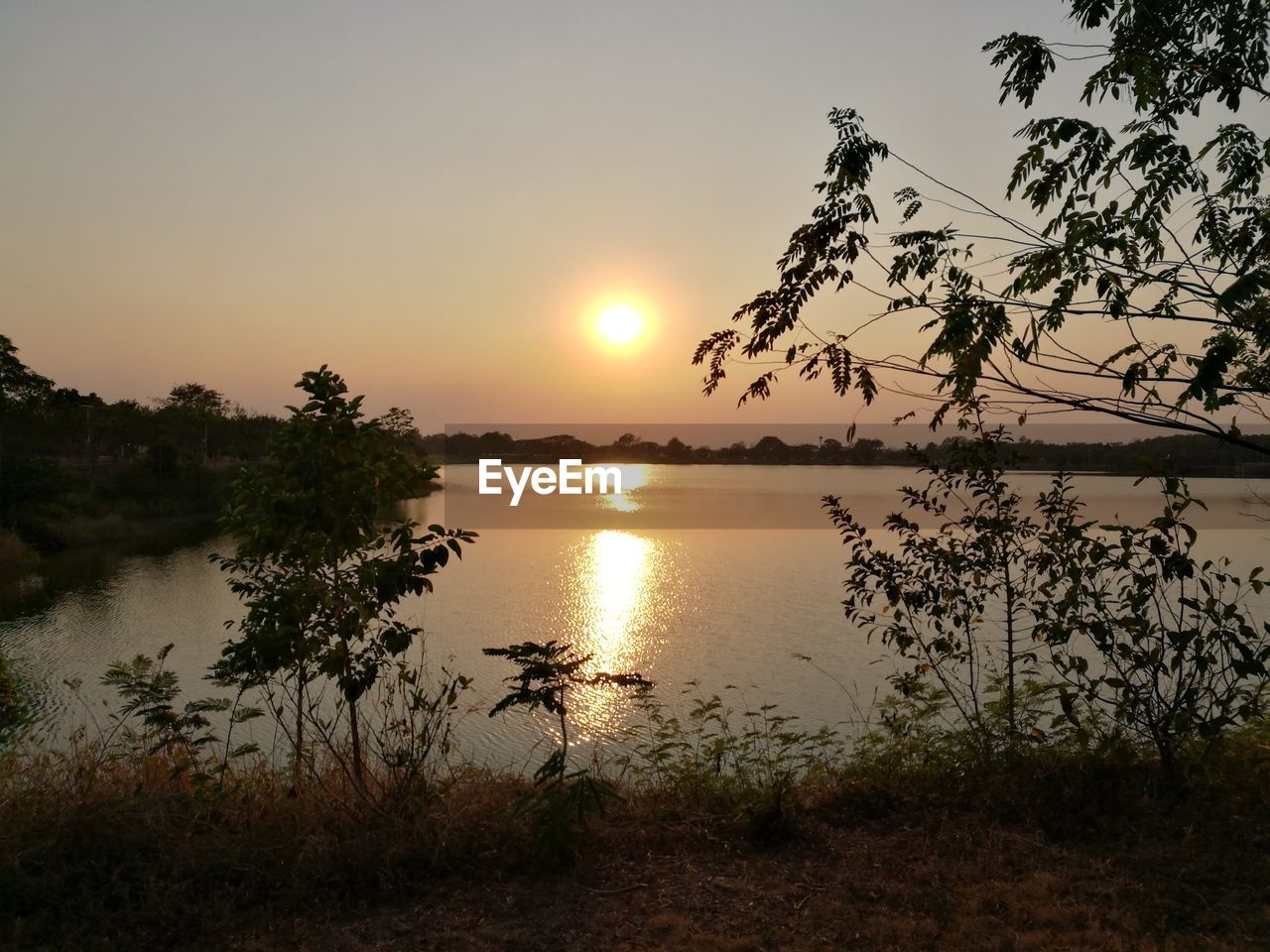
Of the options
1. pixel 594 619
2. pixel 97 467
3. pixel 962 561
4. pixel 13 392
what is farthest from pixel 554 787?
pixel 97 467

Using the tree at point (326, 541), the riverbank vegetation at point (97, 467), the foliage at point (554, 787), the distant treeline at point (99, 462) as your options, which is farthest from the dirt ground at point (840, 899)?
the distant treeline at point (99, 462)

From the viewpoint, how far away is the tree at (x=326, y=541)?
4215mm

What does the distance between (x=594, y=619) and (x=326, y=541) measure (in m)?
13.3

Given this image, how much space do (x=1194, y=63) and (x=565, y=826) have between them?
485cm

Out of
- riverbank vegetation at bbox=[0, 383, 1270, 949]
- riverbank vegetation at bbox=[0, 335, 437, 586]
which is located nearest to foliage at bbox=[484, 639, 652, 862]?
riverbank vegetation at bbox=[0, 383, 1270, 949]

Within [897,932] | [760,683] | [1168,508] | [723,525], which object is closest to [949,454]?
[1168,508]

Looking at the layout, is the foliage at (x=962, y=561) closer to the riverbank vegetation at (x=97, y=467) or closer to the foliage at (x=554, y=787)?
the foliage at (x=554, y=787)

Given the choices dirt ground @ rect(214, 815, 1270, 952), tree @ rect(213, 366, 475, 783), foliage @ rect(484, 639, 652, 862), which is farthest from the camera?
tree @ rect(213, 366, 475, 783)

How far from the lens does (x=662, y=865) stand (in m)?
3.97

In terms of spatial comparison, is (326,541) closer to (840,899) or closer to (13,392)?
(840,899)

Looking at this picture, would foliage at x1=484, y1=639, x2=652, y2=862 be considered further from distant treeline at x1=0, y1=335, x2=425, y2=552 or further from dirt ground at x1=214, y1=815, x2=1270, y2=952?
distant treeline at x1=0, y1=335, x2=425, y2=552

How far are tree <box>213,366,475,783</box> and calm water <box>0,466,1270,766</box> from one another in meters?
2.74

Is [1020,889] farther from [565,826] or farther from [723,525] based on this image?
[723,525]

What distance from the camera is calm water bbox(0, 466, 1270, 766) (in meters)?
11.3
